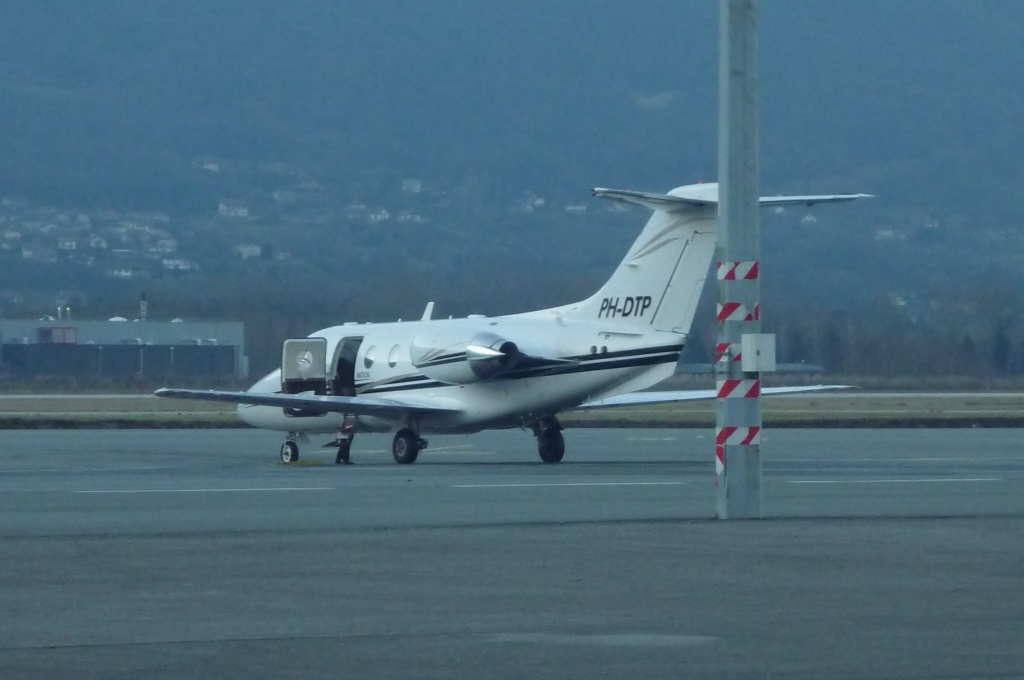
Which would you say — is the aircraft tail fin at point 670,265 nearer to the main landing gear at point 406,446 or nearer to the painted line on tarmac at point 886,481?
the main landing gear at point 406,446

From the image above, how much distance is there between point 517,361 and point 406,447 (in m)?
2.53

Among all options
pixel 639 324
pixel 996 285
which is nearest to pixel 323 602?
pixel 639 324

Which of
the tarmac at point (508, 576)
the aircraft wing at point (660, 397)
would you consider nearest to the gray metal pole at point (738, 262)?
the tarmac at point (508, 576)

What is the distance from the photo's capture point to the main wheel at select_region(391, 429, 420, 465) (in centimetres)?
2752

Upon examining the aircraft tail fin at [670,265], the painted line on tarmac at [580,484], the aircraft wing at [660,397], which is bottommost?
the painted line on tarmac at [580,484]

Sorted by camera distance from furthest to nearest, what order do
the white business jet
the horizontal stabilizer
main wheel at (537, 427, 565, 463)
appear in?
main wheel at (537, 427, 565, 463), the white business jet, the horizontal stabilizer

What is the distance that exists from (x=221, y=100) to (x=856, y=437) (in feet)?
452

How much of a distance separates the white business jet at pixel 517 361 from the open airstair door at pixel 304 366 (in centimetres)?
2

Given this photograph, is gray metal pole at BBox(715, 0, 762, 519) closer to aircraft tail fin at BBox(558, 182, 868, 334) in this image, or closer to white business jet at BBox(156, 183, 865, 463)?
white business jet at BBox(156, 183, 865, 463)

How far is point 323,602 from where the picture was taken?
35.9 ft

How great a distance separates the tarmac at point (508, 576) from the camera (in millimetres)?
8977

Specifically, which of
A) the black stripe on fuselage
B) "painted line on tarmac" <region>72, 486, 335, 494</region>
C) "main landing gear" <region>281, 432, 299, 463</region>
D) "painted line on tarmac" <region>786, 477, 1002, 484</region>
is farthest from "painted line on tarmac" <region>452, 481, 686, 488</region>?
"main landing gear" <region>281, 432, 299, 463</region>

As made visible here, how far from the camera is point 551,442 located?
27406mm

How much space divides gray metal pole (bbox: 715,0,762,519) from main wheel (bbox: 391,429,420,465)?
11760 millimetres
